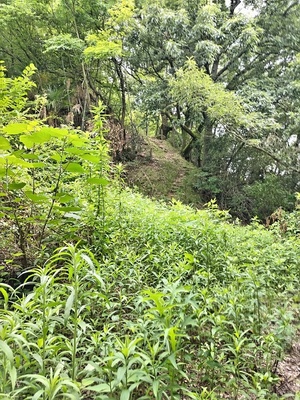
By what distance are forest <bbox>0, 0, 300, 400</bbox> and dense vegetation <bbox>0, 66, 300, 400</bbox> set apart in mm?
14

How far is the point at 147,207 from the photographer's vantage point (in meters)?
3.81

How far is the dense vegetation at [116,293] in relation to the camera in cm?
117

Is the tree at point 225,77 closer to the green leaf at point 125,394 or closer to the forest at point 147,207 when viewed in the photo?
the forest at point 147,207

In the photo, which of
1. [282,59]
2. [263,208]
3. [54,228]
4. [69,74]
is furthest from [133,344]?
[282,59]

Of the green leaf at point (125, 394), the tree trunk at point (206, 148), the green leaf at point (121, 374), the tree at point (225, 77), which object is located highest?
the tree at point (225, 77)

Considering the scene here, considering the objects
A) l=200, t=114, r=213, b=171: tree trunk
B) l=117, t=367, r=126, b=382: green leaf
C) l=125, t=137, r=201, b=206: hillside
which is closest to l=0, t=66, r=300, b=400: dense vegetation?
l=117, t=367, r=126, b=382: green leaf

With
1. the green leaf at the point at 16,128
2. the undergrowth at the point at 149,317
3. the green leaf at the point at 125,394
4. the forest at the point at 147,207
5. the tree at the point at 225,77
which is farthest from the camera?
the tree at the point at 225,77

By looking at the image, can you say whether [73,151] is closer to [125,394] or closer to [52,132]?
[52,132]

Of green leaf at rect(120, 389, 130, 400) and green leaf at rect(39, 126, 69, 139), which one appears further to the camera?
green leaf at rect(39, 126, 69, 139)

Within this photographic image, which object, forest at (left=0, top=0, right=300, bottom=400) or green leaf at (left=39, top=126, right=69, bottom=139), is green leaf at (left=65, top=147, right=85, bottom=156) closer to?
forest at (left=0, top=0, right=300, bottom=400)

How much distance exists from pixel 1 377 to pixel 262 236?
338 cm

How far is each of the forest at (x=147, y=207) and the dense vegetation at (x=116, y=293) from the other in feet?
0.05

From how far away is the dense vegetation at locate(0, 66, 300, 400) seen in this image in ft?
3.84

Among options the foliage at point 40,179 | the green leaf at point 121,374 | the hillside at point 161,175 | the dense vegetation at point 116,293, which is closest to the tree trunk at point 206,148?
the hillside at point 161,175
